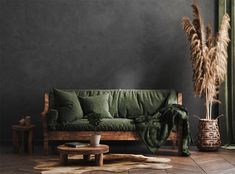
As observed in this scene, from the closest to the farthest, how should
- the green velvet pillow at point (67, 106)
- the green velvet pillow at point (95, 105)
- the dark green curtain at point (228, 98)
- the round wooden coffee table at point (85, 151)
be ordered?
the round wooden coffee table at point (85, 151)
the green velvet pillow at point (67, 106)
the green velvet pillow at point (95, 105)
the dark green curtain at point (228, 98)

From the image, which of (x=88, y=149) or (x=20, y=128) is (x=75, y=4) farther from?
(x=88, y=149)

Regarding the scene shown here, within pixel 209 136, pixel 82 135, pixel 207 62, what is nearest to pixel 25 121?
pixel 82 135

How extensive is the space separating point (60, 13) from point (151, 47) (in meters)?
1.59

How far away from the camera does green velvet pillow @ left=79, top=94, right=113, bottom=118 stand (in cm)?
694

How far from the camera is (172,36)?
7.57 m

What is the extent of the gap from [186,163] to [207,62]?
1773mm

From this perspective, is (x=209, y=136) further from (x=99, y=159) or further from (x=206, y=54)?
(x=99, y=159)

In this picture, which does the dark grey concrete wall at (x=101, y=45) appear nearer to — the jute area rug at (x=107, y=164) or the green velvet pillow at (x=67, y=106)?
the green velvet pillow at (x=67, y=106)

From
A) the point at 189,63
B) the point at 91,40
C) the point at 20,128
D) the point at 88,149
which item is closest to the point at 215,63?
the point at 189,63

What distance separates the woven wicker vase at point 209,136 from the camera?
6820 mm

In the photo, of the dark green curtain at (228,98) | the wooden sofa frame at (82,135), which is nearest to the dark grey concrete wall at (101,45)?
the dark green curtain at (228,98)

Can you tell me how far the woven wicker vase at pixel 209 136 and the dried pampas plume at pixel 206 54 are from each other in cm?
18

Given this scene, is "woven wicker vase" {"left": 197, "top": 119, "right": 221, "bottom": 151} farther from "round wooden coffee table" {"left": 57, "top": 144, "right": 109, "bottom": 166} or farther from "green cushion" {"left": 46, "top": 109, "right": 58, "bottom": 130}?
"green cushion" {"left": 46, "top": 109, "right": 58, "bottom": 130}

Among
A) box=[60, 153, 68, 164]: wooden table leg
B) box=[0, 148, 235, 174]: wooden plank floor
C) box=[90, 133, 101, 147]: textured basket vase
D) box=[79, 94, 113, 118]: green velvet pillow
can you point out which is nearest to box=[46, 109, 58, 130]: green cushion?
box=[0, 148, 235, 174]: wooden plank floor
